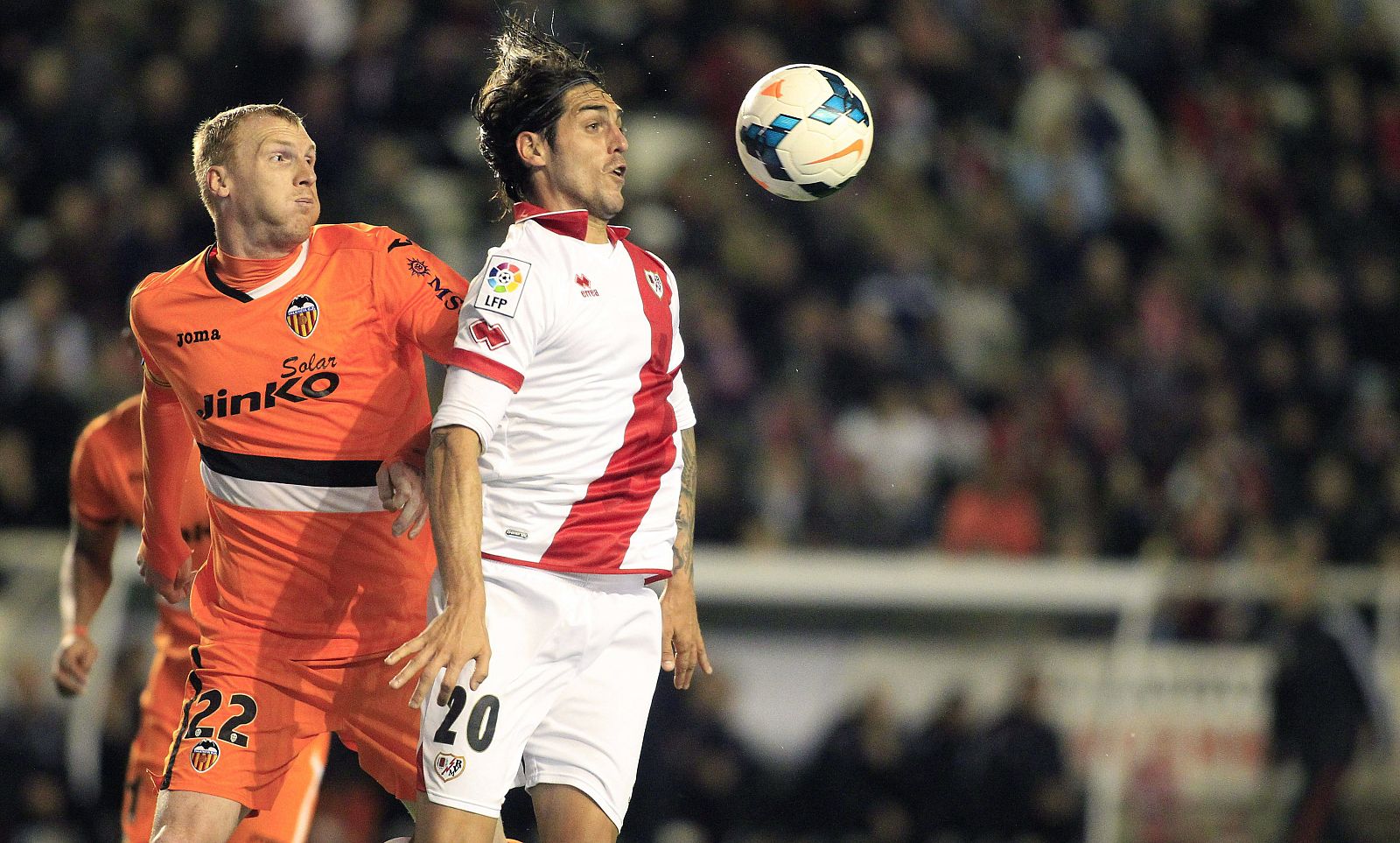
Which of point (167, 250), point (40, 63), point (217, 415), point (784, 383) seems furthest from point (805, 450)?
point (217, 415)

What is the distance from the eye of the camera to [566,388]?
4.59 metres

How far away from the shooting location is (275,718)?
5.00 m

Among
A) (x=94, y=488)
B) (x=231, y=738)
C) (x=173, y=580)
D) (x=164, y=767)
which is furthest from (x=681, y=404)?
(x=94, y=488)


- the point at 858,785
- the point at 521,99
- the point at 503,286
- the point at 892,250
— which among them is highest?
the point at 521,99

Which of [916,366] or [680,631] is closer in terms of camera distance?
[680,631]

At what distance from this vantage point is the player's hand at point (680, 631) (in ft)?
16.8

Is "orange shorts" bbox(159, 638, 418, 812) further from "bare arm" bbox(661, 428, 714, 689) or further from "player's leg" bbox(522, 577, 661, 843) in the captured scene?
"bare arm" bbox(661, 428, 714, 689)

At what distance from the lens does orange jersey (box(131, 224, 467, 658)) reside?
195 inches

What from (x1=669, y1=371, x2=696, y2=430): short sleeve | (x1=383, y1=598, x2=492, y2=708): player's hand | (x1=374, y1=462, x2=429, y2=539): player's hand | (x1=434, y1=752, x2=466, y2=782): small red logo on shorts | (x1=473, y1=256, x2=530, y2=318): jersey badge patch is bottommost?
(x1=434, y1=752, x2=466, y2=782): small red logo on shorts

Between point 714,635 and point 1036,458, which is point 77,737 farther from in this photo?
point 1036,458

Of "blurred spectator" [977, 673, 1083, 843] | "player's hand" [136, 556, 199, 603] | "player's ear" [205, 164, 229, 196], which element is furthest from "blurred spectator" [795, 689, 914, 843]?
"player's ear" [205, 164, 229, 196]

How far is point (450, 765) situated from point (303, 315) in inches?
55.0

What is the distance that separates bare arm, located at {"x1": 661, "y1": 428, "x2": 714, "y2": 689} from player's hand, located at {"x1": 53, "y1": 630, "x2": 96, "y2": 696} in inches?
90.3

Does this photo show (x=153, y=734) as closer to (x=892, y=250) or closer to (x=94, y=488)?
(x=94, y=488)
